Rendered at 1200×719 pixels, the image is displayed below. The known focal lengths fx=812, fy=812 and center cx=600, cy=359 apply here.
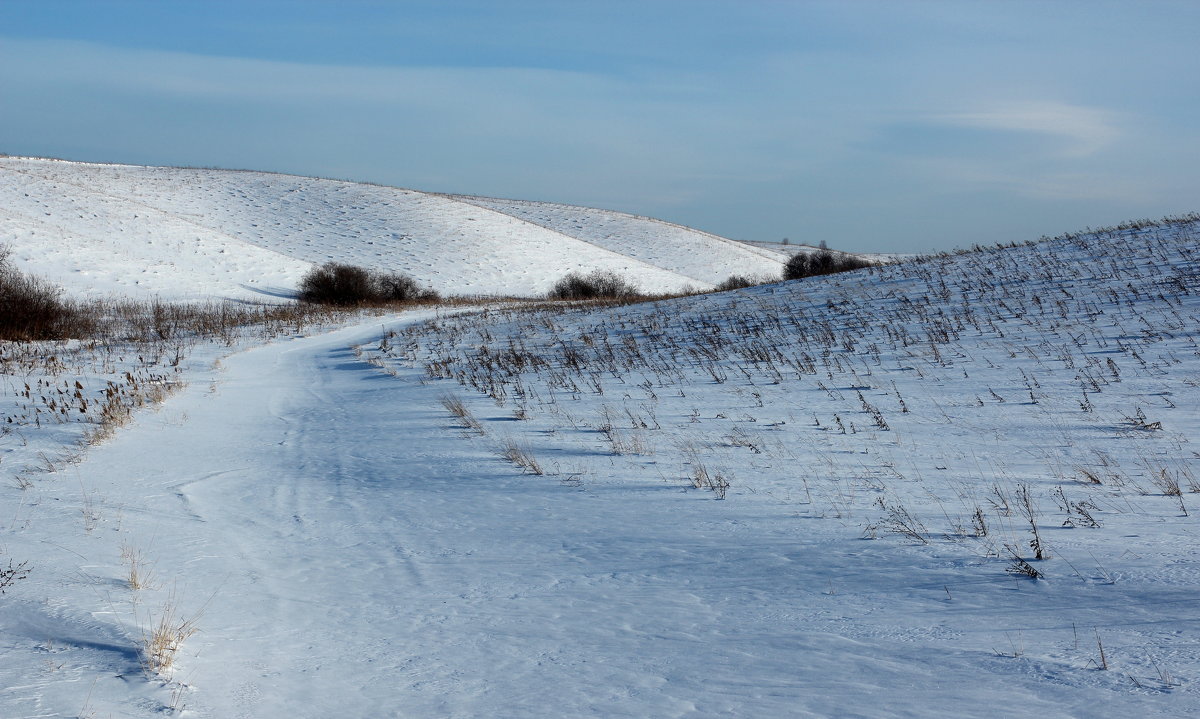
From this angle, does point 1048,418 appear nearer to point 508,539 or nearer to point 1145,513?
point 1145,513

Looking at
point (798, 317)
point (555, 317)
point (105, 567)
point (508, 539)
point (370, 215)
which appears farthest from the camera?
point (370, 215)

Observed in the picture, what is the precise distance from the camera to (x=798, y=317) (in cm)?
1712

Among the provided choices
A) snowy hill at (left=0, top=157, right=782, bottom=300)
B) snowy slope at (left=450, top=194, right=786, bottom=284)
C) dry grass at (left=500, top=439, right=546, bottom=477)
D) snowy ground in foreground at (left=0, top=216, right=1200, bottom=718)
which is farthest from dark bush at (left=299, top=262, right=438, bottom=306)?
snowy slope at (left=450, top=194, right=786, bottom=284)

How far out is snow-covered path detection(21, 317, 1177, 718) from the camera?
2760 millimetres

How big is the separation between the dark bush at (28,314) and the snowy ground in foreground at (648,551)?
12.4 metres

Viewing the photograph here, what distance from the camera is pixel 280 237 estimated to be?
63.8 m

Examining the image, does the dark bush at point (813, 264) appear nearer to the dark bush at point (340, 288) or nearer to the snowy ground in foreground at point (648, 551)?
the dark bush at point (340, 288)

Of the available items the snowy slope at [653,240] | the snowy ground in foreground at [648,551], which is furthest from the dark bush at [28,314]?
the snowy slope at [653,240]

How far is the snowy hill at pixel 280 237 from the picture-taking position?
139 feet

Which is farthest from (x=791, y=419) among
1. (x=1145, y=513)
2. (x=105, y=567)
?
(x=105, y=567)

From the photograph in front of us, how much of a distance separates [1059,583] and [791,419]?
4.80 metres

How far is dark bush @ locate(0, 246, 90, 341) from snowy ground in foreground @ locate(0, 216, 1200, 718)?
1239 cm

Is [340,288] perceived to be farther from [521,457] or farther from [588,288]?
[521,457]

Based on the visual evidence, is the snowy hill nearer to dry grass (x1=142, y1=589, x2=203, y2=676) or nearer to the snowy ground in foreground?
the snowy ground in foreground
